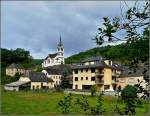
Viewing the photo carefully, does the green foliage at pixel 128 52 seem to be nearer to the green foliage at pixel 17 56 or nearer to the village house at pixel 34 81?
the village house at pixel 34 81

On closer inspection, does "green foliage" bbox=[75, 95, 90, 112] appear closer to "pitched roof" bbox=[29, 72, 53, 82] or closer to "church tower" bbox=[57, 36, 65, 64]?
"pitched roof" bbox=[29, 72, 53, 82]

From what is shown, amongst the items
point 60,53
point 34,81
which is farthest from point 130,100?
point 60,53

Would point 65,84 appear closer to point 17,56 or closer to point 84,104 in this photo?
point 17,56

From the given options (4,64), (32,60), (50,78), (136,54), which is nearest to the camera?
(136,54)

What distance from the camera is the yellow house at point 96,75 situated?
58938mm

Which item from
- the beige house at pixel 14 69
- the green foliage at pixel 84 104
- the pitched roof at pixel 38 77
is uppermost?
the beige house at pixel 14 69

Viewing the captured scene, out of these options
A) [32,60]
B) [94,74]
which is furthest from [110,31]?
[32,60]

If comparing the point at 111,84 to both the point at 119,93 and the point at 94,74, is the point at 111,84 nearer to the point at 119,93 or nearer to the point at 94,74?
the point at 94,74

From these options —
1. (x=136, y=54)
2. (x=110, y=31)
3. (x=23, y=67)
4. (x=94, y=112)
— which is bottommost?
Answer: (x=94, y=112)

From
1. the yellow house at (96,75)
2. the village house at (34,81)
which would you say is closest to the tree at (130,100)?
the yellow house at (96,75)

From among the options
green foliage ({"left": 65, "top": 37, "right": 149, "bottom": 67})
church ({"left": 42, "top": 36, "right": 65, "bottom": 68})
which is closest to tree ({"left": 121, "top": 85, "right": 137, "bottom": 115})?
green foliage ({"left": 65, "top": 37, "right": 149, "bottom": 67})

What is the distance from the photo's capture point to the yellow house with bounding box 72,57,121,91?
58938 mm

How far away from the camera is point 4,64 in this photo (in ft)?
326

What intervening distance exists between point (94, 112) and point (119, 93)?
1.81ft
